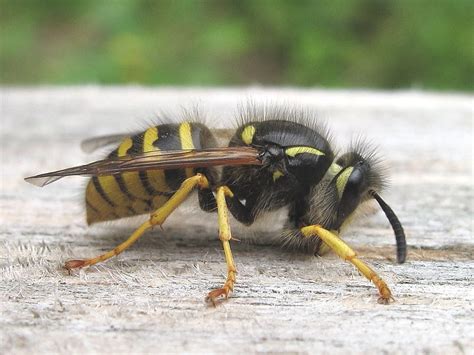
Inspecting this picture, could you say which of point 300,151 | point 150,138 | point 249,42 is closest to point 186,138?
point 150,138

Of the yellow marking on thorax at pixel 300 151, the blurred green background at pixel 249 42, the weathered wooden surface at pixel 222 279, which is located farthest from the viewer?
the blurred green background at pixel 249 42

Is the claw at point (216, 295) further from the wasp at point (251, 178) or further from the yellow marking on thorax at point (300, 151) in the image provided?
the yellow marking on thorax at point (300, 151)

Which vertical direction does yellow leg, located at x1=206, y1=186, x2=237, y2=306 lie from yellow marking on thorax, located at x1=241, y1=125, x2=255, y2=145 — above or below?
below

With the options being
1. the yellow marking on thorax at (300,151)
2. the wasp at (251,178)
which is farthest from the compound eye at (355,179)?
the yellow marking on thorax at (300,151)

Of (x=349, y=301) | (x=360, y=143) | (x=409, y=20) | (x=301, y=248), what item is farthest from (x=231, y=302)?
(x=409, y=20)

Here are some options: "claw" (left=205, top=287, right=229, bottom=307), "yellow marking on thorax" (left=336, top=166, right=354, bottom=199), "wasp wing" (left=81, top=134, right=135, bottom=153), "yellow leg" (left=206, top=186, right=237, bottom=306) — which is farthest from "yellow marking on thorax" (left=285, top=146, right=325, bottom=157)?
"wasp wing" (left=81, top=134, right=135, bottom=153)

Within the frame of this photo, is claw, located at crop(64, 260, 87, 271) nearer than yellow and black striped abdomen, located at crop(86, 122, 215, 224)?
Yes

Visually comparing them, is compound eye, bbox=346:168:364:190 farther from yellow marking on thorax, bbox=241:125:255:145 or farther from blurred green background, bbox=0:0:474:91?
blurred green background, bbox=0:0:474:91

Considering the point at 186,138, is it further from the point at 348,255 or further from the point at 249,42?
the point at 249,42

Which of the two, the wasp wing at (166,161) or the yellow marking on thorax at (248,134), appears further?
the yellow marking on thorax at (248,134)
